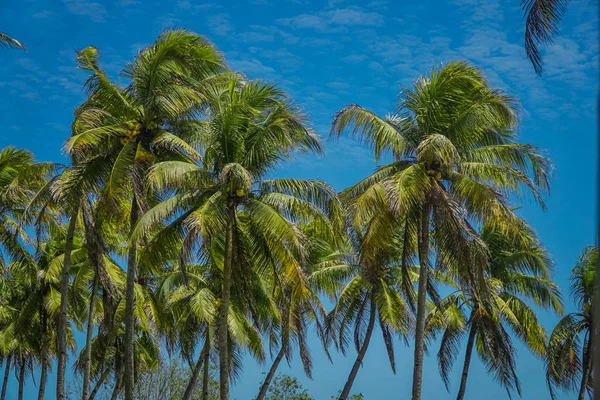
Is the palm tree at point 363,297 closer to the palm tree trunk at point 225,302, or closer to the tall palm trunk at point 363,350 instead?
the tall palm trunk at point 363,350

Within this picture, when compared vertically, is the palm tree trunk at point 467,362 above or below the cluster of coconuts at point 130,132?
below

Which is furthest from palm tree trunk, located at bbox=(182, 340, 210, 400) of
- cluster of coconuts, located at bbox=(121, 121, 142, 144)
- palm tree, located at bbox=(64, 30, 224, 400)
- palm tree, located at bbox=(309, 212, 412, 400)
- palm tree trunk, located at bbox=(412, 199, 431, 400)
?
palm tree trunk, located at bbox=(412, 199, 431, 400)

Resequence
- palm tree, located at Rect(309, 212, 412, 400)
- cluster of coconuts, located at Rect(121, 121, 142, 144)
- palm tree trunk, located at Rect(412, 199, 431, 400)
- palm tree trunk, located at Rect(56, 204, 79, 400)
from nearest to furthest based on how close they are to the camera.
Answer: palm tree trunk, located at Rect(412, 199, 431, 400) → cluster of coconuts, located at Rect(121, 121, 142, 144) → palm tree trunk, located at Rect(56, 204, 79, 400) → palm tree, located at Rect(309, 212, 412, 400)

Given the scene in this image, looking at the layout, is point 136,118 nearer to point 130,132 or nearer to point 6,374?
point 130,132

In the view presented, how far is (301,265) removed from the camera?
23.0m

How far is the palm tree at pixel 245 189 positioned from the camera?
2184cm

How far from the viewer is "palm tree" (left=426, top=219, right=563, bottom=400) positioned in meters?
30.2

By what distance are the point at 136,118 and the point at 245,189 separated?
150 inches

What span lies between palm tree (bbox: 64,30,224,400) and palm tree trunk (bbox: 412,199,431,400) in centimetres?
599

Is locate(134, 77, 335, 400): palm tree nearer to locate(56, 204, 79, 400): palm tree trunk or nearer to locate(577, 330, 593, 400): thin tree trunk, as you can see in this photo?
locate(56, 204, 79, 400): palm tree trunk

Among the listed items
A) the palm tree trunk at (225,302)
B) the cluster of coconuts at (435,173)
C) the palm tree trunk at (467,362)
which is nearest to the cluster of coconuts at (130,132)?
the palm tree trunk at (225,302)

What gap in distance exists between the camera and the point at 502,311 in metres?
31.1

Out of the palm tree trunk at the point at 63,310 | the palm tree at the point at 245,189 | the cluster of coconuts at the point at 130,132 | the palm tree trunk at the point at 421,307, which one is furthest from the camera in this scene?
the palm tree trunk at the point at 63,310

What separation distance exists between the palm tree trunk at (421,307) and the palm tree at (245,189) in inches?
97.1
